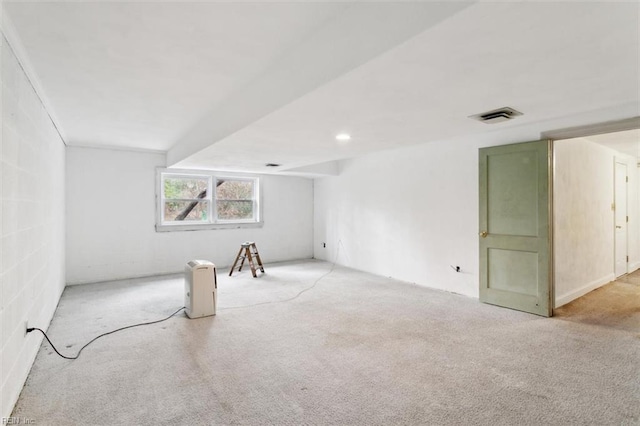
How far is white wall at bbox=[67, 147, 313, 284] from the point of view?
17.2 feet

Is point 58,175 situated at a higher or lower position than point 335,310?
higher

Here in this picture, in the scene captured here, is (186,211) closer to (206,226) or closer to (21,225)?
(206,226)

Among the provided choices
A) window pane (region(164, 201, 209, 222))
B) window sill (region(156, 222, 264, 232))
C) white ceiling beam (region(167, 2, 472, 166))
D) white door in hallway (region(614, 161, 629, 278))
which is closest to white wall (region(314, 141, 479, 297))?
window sill (region(156, 222, 264, 232))

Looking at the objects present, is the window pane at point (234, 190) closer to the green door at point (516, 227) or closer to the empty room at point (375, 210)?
the empty room at point (375, 210)

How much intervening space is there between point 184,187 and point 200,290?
3.30 metres

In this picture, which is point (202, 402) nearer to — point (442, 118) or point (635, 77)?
point (442, 118)

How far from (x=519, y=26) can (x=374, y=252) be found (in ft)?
15.9

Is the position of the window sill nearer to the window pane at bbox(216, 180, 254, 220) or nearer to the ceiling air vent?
the window pane at bbox(216, 180, 254, 220)

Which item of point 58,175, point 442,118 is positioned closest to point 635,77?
point 442,118

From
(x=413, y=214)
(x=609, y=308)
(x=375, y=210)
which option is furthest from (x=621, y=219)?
(x=375, y=210)

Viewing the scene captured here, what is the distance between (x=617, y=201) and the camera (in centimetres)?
522

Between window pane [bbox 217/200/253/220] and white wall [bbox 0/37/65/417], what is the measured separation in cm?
348

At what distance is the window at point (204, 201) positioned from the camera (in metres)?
6.12

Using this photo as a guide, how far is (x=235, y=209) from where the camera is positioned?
22.8 ft
